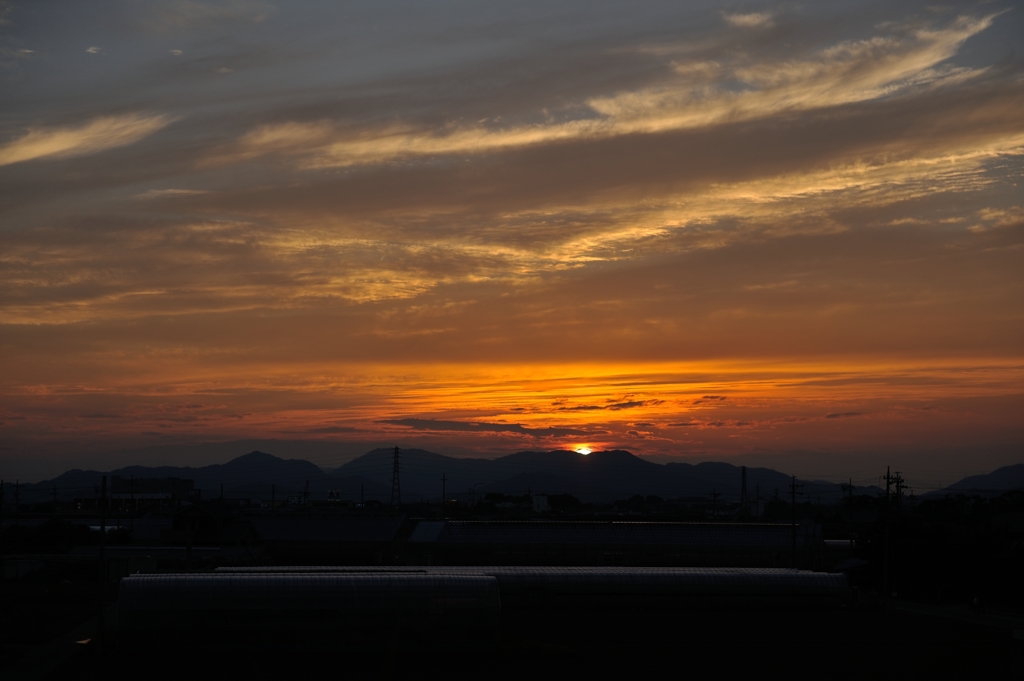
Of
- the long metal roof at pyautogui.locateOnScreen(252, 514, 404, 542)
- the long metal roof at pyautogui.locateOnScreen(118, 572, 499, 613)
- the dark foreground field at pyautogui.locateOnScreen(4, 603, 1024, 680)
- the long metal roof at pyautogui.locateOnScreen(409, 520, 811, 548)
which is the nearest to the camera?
the dark foreground field at pyautogui.locateOnScreen(4, 603, 1024, 680)

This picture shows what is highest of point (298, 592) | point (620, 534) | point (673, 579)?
point (298, 592)

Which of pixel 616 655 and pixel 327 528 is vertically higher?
pixel 327 528

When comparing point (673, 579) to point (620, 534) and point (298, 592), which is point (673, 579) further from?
point (620, 534)

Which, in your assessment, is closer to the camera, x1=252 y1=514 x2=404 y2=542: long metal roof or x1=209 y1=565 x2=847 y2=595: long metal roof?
x1=209 y1=565 x2=847 y2=595: long metal roof

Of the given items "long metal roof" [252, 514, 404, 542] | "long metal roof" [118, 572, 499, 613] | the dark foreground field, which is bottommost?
the dark foreground field

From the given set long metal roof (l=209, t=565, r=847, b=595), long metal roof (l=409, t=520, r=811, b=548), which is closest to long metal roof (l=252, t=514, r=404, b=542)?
long metal roof (l=409, t=520, r=811, b=548)

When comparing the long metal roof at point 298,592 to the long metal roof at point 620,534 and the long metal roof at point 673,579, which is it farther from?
the long metal roof at point 620,534

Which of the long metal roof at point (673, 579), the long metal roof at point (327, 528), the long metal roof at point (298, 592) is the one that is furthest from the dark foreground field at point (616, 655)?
the long metal roof at point (327, 528)

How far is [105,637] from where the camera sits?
34781 mm

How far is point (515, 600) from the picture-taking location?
42688 millimetres

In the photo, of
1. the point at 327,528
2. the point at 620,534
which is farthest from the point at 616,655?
the point at 327,528

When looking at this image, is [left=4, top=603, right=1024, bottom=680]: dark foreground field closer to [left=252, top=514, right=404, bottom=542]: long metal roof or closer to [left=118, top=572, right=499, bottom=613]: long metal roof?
[left=118, top=572, right=499, bottom=613]: long metal roof

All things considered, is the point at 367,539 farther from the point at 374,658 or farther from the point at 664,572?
the point at 374,658

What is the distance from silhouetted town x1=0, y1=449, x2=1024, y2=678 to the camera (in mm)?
33219
